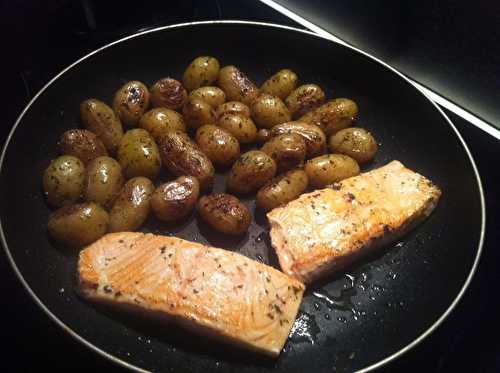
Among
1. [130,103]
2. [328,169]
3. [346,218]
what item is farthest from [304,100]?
[130,103]

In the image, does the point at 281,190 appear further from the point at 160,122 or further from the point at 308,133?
the point at 160,122

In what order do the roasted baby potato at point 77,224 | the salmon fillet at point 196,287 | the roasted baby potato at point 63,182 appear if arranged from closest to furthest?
1. the salmon fillet at point 196,287
2. the roasted baby potato at point 77,224
3. the roasted baby potato at point 63,182

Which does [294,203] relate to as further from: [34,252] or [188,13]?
[188,13]

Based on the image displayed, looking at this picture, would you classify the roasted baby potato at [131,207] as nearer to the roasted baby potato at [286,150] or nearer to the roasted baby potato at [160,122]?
the roasted baby potato at [160,122]

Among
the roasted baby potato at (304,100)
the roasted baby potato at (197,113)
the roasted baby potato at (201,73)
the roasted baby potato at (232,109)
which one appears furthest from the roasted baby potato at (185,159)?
the roasted baby potato at (304,100)

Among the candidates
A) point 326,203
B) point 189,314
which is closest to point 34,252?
point 189,314
